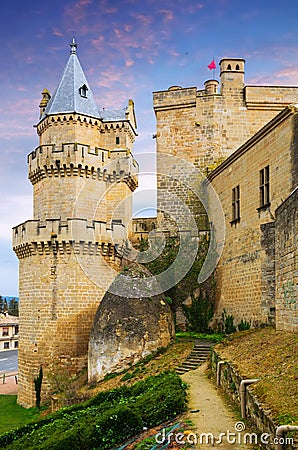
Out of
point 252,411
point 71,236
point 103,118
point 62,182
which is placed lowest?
point 252,411

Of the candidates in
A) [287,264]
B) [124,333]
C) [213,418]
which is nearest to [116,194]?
[124,333]

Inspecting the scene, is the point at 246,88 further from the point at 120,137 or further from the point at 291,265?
the point at 291,265

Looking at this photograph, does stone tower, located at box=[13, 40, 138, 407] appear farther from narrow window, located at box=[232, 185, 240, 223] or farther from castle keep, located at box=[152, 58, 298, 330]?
narrow window, located at box=[232, 185, 240, 223]

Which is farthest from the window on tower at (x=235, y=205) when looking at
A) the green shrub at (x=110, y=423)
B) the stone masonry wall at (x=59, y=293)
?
the green shrub at (x=110, y=423)

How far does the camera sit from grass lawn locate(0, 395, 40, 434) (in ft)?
67.9

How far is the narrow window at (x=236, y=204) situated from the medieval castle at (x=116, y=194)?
0.07 m

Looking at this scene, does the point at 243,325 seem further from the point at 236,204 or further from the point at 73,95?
A: the point at 73,95

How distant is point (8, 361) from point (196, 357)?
39.0 m

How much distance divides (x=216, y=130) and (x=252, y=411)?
841 inches

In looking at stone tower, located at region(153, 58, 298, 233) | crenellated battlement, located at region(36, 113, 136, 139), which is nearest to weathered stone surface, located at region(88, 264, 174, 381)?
stone tower, located at region(153, 58, 298, 233)

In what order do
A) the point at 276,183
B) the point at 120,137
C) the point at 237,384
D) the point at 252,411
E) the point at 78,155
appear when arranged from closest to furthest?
the point at 252,411, the point at 237,384, the point at 276,183, the point at 78,155, the point at 120,137

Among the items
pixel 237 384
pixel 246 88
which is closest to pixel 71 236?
pixel 246 88

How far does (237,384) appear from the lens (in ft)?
34.2

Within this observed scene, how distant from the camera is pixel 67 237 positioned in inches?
960
